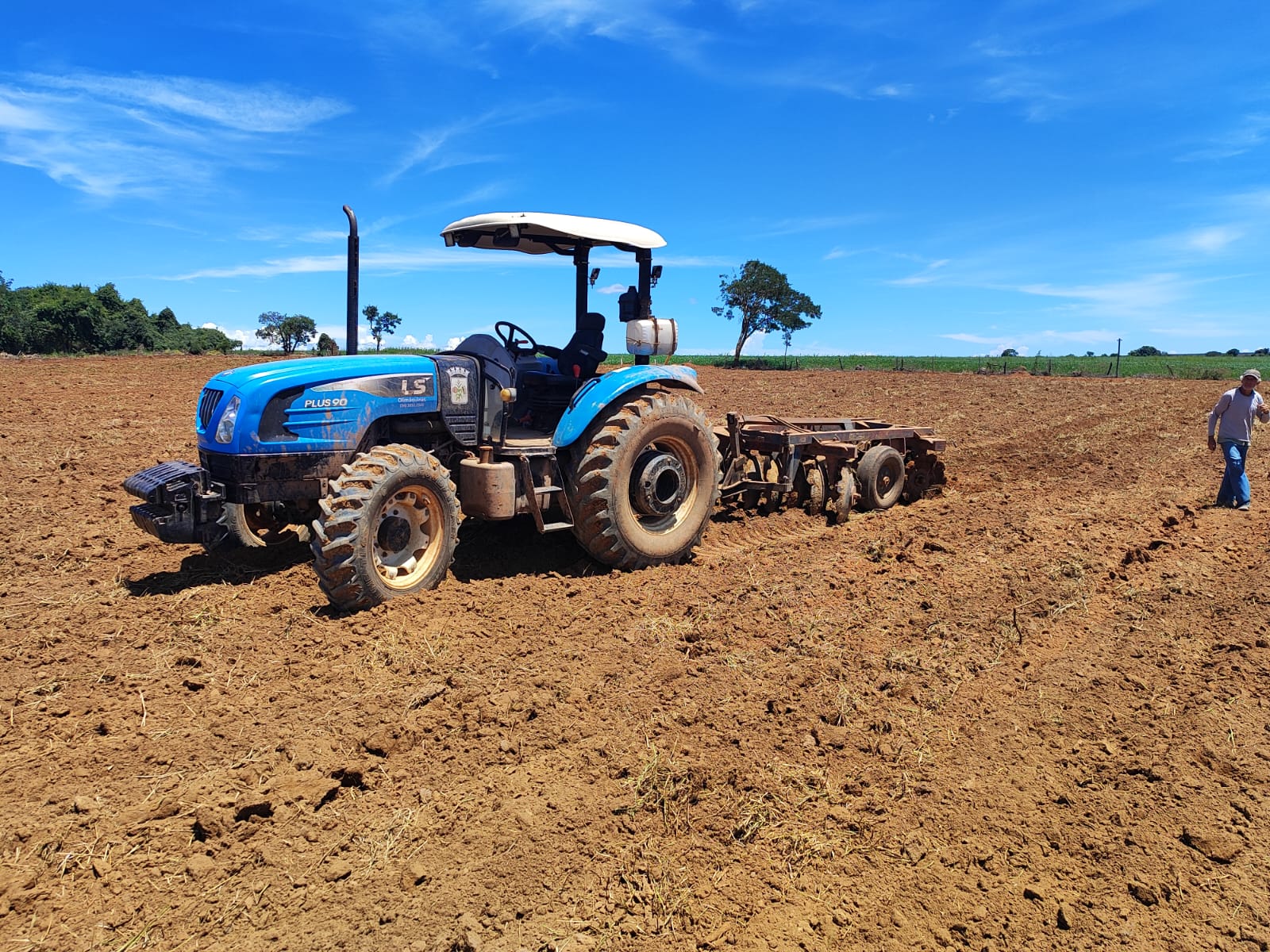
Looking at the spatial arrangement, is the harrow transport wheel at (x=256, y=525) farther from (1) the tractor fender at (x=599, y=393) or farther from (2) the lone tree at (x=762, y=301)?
(2) the lone tree at (x=762, y=301)

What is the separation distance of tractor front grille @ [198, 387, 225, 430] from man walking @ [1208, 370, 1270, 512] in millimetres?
9502

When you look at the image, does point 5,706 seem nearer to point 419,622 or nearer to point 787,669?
point 419,622

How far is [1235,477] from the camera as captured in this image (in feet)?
29.4

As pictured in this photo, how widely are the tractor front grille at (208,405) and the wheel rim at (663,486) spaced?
292 centimetres

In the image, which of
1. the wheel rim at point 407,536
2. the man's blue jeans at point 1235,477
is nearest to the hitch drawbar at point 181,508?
the wheel rim at point 407,536

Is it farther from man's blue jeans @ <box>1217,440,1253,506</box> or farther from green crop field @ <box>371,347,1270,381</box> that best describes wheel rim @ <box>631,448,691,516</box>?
man's blue jeans @ <box>1217,440,1253,506</box>

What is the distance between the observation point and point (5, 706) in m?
4.04

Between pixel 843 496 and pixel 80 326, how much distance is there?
50929mm

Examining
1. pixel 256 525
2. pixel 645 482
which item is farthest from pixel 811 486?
pixel 256 525

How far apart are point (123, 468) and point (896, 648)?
9508 millimetres

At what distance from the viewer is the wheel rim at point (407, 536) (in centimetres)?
522

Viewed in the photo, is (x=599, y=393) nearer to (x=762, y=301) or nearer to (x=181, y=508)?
(x=181, y=508)

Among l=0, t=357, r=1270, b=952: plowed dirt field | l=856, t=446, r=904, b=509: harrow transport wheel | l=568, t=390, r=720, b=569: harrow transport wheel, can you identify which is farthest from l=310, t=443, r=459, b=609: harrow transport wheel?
l=856, t=446, r=904, b=509: harrow transport wheel

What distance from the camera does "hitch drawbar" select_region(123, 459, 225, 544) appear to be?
17.1 ft
